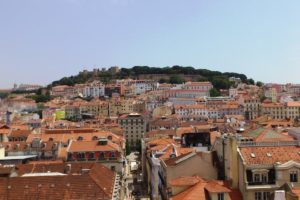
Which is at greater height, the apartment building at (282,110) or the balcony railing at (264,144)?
the balcony railing at (264,144)

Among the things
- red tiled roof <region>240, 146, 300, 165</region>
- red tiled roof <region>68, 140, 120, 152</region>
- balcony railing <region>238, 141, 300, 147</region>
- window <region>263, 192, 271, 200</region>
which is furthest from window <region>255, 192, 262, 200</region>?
red tiled roof <region>68, 140, 120, 152</region>

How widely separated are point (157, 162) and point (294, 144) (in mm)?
16660

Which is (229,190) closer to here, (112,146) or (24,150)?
(112,146)

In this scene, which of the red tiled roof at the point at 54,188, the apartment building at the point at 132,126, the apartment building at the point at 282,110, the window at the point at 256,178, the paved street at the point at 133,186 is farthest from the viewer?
the apartment building at the point at 282,110

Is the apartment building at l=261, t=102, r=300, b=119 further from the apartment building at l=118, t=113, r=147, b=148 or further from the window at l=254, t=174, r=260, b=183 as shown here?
the window at l=254, t=174, r=260, b=183

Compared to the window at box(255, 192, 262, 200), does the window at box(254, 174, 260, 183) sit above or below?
above

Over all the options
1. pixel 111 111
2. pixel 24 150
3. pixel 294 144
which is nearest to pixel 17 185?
pixel 294 144

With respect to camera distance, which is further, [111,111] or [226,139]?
[111,111]

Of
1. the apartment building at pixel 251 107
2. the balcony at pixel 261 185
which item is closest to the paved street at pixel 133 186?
the balcony at pixel 261 185

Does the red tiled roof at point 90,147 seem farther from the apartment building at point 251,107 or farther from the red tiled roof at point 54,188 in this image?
the apartment building at point 251,107

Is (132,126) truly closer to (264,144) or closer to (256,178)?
(264,144)

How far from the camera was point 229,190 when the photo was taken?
111ft

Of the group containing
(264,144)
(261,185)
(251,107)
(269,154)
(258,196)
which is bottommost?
(251,107)

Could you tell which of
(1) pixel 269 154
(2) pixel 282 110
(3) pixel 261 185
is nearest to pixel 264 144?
(1) pixel 269 154
